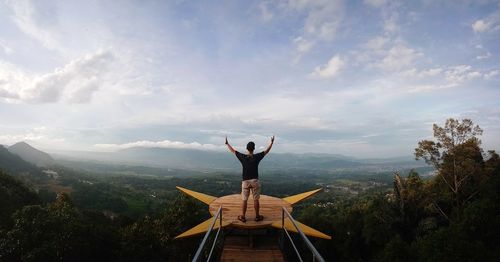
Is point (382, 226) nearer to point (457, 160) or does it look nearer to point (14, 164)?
point (457, 160)

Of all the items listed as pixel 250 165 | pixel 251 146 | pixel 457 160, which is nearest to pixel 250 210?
pixel 250 165

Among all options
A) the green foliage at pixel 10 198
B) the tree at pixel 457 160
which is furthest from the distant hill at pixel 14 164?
the tree at pixel 457 160

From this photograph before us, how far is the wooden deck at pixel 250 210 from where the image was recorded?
7.58 meters

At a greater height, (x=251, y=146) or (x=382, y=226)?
(x=251, y=146)

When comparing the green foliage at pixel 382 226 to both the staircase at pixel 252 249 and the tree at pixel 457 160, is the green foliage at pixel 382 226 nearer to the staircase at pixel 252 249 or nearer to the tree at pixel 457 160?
the tree at pixel 457 160

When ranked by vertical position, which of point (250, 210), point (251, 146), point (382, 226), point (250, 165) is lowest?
point (382, 226)

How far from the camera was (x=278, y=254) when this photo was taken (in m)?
7.16

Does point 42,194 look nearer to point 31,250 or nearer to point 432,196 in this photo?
point 31,250

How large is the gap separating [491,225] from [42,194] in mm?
85076

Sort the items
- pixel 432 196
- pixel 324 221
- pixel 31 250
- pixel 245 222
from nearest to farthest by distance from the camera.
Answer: pixel 245 222 < pixel 31 250 < pixel 432 196 < pixel 324 221

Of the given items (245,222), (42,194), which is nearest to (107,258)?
(245,222)

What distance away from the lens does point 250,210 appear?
9070 millimetres

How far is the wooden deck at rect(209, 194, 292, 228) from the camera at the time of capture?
7578mm

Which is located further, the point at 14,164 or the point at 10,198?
the point at 14,164
